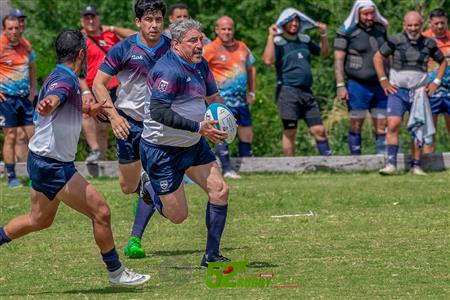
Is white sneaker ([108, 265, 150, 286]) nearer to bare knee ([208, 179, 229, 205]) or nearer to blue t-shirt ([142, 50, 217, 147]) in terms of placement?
bare knee ([208, 179, 229, 205])

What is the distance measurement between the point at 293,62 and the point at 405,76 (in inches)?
64.0

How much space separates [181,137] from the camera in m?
10.6

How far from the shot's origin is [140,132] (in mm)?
11867

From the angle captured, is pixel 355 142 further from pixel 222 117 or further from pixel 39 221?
pixel 39 221

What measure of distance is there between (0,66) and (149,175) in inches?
295

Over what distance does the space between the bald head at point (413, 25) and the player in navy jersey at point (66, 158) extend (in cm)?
841

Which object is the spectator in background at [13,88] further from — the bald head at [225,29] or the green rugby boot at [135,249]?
the green rugby boot at [135,249]

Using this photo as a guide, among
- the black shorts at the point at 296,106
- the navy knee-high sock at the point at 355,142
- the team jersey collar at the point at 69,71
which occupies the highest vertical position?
the team jersey collar at the point at 69,71

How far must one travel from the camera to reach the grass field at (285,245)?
9.50 meters

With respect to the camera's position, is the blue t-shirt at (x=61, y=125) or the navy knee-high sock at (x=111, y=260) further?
the navy knee-high sock at (x=111, y=260)

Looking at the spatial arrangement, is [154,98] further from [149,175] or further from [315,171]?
[315,171]

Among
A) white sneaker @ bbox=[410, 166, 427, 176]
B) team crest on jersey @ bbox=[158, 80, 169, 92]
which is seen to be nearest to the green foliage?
white sneaker @ bbox=[410, 166, 427, 176]

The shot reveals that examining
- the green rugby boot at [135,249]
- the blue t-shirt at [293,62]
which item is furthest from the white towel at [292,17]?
the green rugby boot at [135,249]

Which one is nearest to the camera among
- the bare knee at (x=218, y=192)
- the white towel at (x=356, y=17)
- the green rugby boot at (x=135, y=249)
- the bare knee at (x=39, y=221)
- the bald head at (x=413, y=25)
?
the bare knee at (x=39, y=221)
